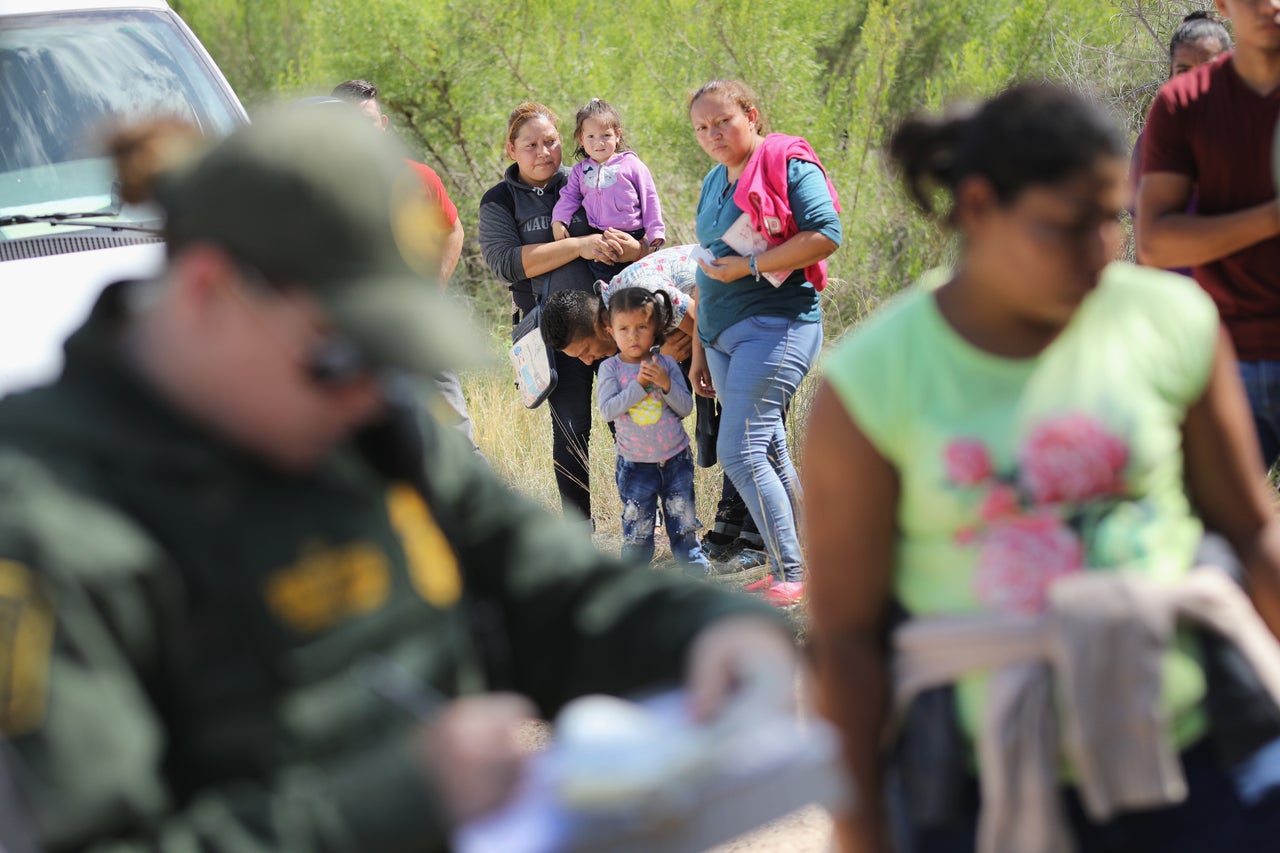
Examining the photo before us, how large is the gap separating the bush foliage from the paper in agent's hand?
6.41 metres

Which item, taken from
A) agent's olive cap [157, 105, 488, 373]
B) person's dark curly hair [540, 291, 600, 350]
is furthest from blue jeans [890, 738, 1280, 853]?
person's dark curly hair [540, 291, 600, 350]

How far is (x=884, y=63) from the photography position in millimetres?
9047

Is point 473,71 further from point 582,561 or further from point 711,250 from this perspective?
point 582,561

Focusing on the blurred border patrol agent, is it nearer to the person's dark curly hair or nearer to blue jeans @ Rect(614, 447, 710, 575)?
blue jeans @ Rect(614, 447, 710, 575)

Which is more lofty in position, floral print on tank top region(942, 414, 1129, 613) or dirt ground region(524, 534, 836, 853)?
floral print on tank top region(942, 414, 1129, 613)

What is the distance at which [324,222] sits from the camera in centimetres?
127

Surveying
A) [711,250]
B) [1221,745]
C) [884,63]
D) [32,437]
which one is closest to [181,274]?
[32,437]

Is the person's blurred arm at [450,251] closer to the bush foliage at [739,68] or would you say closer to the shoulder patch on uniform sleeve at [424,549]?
the bush foliage at [739,68]

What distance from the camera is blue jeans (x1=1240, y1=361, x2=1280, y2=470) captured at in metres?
3.24

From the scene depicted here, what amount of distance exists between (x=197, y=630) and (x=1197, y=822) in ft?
4.55

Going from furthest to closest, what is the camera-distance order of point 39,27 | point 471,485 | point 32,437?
point 39,27, point 471,485, point 32,437

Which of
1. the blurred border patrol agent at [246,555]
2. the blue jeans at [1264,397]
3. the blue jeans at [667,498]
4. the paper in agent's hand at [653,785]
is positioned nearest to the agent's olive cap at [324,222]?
the blurred border patrol agent at [246,555]

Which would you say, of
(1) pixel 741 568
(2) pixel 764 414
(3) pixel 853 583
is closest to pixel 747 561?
(1) pixel 741 568

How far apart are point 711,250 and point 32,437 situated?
14.0ft
